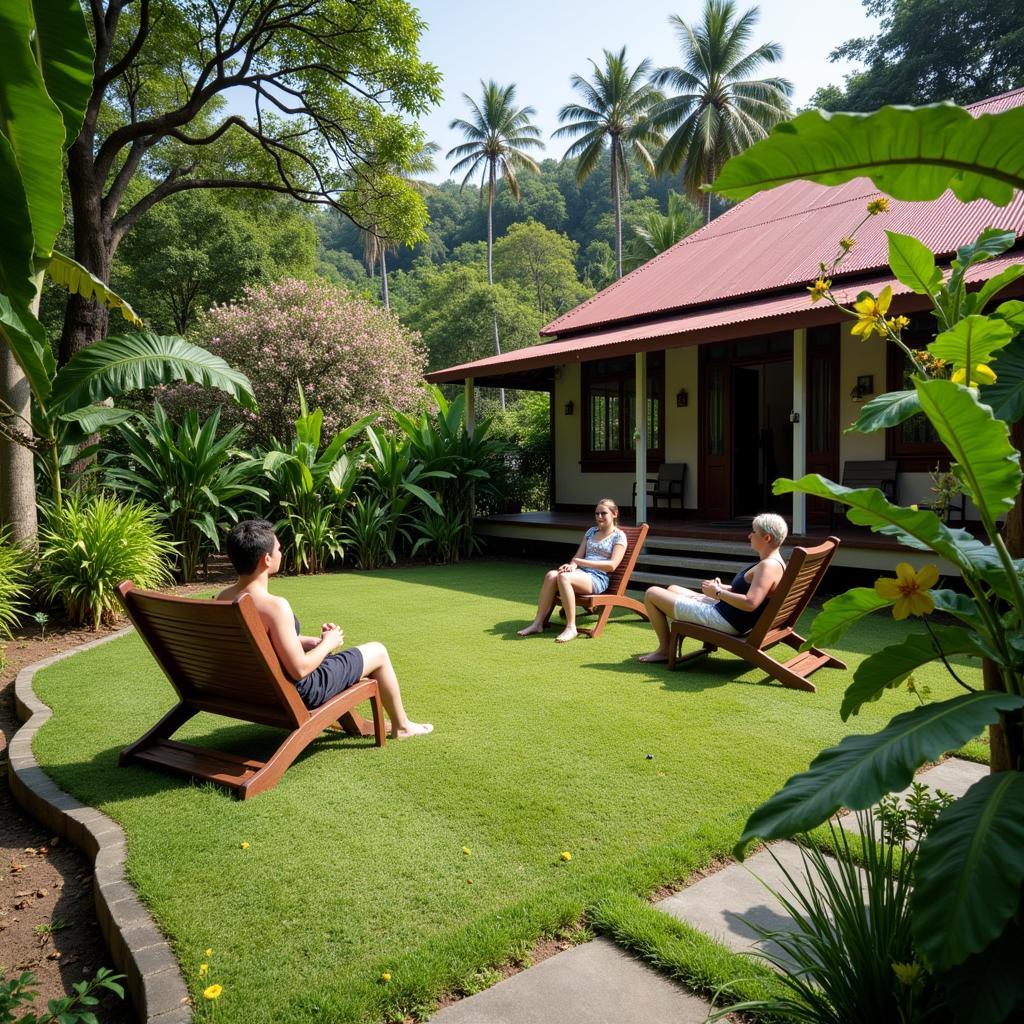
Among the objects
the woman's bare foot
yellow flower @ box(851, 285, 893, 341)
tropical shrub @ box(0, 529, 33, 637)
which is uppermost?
yellow flower @ box(851, 285, 893, 341)

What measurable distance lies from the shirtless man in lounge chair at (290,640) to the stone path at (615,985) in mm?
1917

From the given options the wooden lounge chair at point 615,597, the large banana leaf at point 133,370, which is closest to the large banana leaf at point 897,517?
the wooden lounge chair at point 615,597

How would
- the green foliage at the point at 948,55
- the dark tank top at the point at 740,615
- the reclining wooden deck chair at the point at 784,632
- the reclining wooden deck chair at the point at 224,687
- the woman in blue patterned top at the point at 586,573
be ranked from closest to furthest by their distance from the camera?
1. the reclining wooden deck chair at the point at 224,687
2. the reclining wooden deck chair at the point at 784,632
3. the dark tank top at the point at 740,615
4. the woman in blue patterned top at the point at 586,573
5. the green foliage at the point at 948,55

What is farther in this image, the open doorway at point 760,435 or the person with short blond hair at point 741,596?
the open doorway at point 760,435

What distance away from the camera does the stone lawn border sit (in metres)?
2.32

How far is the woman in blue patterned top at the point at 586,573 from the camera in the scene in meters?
7.15

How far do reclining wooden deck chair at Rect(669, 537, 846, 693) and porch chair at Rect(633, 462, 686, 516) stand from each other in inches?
303

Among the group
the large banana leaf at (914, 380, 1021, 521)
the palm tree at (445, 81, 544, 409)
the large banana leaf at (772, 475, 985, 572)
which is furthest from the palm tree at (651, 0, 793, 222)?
the large banana leaf at (914, 380, 1021, 521)

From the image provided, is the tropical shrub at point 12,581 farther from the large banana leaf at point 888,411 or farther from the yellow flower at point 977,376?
the yellow flower at point 977,376

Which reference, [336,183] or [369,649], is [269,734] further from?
[336,183]

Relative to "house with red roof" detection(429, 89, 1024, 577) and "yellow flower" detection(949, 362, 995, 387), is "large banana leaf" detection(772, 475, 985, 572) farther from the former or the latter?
"house with red roof" detection(429, 89, 1024, 577)

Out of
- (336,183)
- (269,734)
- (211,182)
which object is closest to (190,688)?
(269,734)

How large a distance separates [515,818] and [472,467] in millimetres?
10069

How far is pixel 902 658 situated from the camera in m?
1.91
